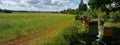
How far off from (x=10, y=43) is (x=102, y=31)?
19.1 ft

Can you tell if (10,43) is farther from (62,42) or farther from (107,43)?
(107,43)

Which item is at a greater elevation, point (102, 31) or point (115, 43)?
point (102, 31)

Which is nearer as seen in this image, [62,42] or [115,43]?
[62,42]

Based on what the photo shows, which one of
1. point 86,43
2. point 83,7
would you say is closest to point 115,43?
point 86,43

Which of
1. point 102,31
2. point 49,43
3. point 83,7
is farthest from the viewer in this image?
point 83,7

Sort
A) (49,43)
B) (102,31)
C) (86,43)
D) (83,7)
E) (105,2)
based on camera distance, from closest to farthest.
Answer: (102,31)
(49,43)
(86,43)
(105,2)
(83,7)

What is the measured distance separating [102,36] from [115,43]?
3.08 meters

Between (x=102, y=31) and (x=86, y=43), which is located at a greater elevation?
(x=102, y=31)

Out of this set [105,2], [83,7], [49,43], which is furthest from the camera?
[83,7]

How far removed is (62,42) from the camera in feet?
44.1

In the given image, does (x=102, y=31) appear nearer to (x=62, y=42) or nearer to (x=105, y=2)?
(x=62, y=42)

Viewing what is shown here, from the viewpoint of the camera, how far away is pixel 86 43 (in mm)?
15023

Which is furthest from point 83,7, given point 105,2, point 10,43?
point 10,43

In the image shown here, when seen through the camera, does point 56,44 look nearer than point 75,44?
Yes
